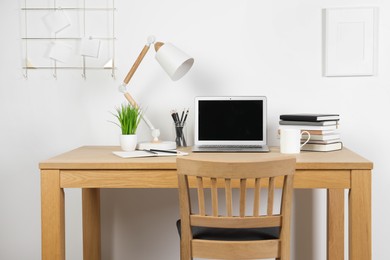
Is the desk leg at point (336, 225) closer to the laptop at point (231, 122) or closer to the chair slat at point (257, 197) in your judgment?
the laptop at point (231, 122)

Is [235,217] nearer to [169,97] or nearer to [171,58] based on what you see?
[171,58]

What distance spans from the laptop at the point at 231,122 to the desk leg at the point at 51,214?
68 cm

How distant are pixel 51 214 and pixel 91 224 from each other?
0.50 m

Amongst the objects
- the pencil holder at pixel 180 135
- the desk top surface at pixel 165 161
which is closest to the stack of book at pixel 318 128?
the desk top surface at pixel 165 161

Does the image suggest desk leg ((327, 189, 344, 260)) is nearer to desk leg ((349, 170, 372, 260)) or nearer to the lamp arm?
desk leg ((349, 170, 372, 260))

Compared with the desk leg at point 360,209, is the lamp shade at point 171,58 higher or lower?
higher

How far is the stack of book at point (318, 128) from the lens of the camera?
7.87ft

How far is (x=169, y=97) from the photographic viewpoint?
2756 mm

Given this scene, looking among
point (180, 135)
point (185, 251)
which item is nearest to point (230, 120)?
point (180, 135)

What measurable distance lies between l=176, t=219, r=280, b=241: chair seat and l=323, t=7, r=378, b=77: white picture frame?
1074mm

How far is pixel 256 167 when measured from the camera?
5.78 feet

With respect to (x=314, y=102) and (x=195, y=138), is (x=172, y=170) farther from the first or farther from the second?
(x=314, y=102)

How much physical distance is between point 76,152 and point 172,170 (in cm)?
55

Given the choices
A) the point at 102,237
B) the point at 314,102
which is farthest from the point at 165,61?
the point at 102,237
